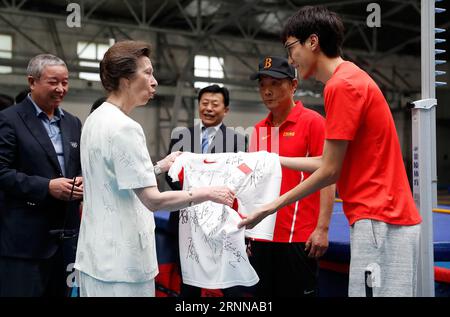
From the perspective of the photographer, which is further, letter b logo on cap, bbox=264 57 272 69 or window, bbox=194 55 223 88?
window, bbox=194 55 223 88

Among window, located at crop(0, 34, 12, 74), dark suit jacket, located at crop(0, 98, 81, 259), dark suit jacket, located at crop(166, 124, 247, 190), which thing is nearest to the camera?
dark suit jacket, located at crop(0, 98, 81, 259)

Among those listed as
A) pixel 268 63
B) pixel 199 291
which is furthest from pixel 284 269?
pixel 268 63

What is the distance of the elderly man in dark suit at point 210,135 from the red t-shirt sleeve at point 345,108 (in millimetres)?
1393

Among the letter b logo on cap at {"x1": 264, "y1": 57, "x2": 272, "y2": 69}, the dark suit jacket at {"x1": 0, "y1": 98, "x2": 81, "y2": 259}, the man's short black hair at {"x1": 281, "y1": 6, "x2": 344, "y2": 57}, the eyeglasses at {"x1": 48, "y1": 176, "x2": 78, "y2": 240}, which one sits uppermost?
the letter b logo on cap at {"x1": 264, "y1": 57, "x2": 272, "y2": 69}

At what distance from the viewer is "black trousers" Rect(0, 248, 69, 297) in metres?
2.19

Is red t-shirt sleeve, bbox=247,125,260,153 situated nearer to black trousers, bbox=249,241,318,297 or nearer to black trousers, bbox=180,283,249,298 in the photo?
black trousers, bbox=249,241,318,297

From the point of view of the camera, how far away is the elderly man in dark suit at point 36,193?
217 centimetres

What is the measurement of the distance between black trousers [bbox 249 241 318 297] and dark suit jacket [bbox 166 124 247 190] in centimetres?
80

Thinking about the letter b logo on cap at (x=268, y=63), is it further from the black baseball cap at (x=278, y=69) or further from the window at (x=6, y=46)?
the window at (x=6, y=46)

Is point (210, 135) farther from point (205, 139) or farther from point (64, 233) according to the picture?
point (64, 233)

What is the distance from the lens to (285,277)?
2.18 meters

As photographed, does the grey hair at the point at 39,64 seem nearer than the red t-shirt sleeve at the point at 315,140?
No
